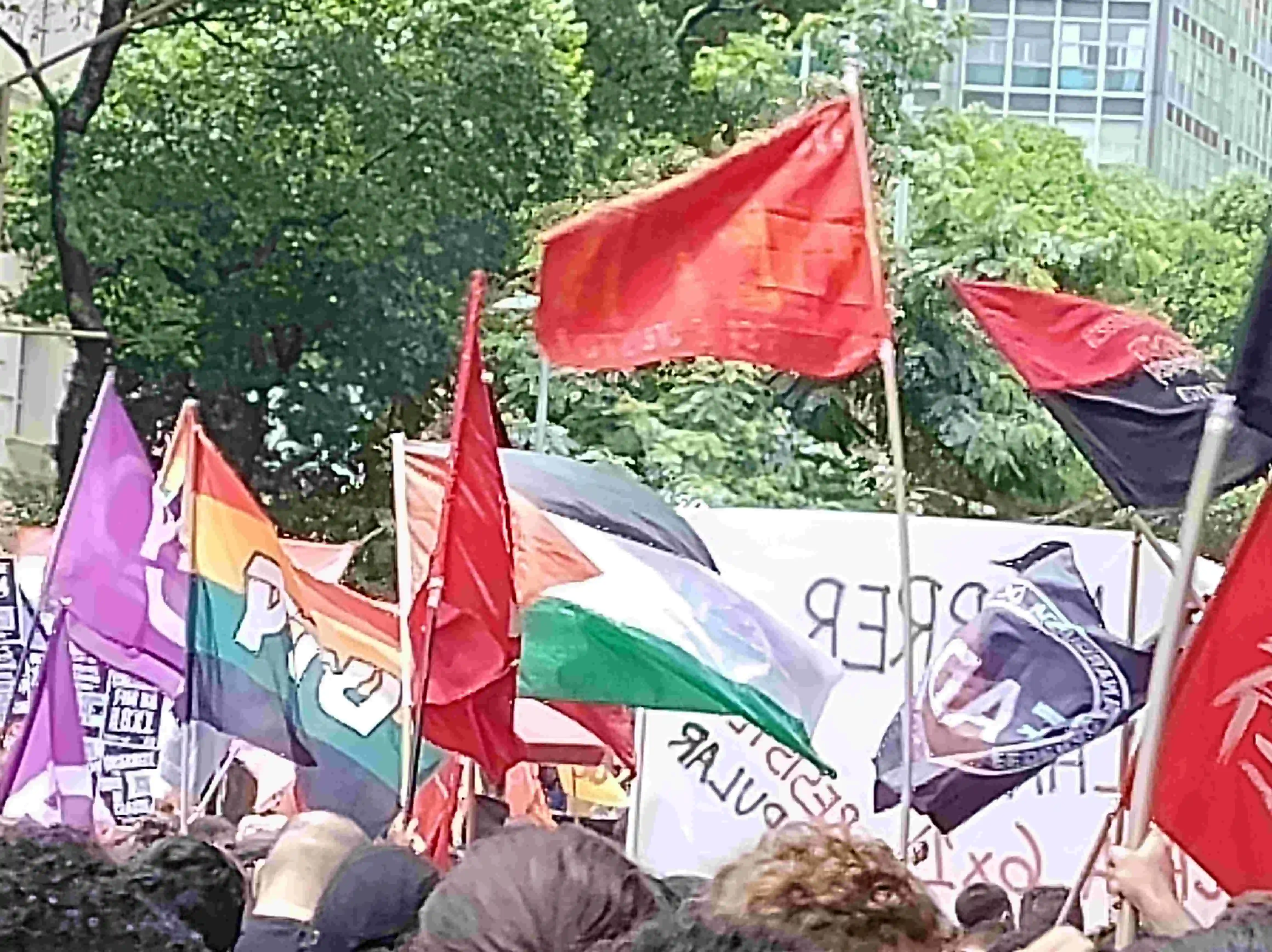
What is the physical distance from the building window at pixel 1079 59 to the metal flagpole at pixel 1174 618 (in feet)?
182

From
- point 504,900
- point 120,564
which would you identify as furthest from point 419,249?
point 504,900

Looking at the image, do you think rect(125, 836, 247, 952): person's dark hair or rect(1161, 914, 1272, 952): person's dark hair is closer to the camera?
rect(1161, 914, 1272, 952): person's dark hair

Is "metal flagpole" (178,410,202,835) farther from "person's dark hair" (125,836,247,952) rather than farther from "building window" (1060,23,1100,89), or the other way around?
"building window" (1060,23,1100,89)

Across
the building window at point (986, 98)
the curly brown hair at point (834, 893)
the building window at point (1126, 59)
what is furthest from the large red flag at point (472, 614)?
the building window at point (1126, 59)

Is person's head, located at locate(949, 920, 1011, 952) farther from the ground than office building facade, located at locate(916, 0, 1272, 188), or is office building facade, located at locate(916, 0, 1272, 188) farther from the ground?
office building facade, located at locate(916, 0, 1272, 188)

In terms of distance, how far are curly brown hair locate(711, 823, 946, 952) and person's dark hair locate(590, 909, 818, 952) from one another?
36cm

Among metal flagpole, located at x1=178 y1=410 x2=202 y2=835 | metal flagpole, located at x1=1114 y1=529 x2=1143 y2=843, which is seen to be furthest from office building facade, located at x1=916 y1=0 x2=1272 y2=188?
metal flagpole, located at x1=1114 y1=529 x2=1143 y2=843

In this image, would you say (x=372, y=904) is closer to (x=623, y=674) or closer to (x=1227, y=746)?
(x=1227, y=746)

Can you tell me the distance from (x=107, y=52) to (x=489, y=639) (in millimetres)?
16830

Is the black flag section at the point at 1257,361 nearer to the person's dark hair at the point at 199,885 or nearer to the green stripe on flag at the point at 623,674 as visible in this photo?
the person's dark hair at the point at 199,885

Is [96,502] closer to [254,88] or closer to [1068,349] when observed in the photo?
[1068,349]

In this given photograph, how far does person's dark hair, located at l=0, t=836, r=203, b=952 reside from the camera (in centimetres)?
232

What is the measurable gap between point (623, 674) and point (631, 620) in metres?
0.22

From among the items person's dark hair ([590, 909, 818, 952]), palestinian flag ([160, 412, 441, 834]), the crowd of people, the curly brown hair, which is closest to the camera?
the crowd of people
